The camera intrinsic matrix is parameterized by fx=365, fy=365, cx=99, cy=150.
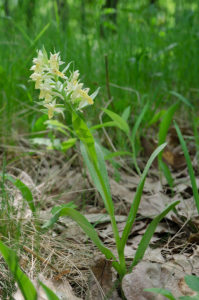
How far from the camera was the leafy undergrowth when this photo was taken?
1034 millimetres

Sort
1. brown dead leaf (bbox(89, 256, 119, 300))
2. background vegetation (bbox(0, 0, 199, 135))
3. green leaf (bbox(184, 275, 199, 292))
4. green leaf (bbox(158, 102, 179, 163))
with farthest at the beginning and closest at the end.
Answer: background vegetation (bbox(0, 0, 199, 135)) → green leaf (bbox(158, 102, 179, 163)) → brown dead leaf (bbox(89, 256, 119, 300)) → green leaf (bbox(184, 275, 199, 292))

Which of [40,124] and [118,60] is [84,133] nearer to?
[40,124]

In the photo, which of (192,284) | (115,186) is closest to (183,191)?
(115,186)

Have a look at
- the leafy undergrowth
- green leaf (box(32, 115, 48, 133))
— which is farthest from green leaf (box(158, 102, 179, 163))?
green leaf (box(32, 115, 48, 133))

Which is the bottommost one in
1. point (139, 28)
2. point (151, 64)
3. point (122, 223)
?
point (122, 223)

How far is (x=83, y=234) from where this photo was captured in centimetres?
138

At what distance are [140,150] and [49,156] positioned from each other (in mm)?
517

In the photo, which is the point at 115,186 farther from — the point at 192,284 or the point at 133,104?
the point at 192,284

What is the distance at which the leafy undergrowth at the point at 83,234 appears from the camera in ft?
3.39

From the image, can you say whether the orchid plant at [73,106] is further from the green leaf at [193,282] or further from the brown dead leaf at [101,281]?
the green leaf at [193,282]

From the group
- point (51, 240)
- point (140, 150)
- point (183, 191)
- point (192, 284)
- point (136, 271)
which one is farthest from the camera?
point (140, 150)

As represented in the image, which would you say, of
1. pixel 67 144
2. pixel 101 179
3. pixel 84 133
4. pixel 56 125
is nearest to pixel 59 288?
pixel 101 179

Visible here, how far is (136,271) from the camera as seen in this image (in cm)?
103

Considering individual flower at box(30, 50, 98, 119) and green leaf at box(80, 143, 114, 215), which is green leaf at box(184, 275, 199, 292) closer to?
green leaf at box(80, 143, 114, 215)
